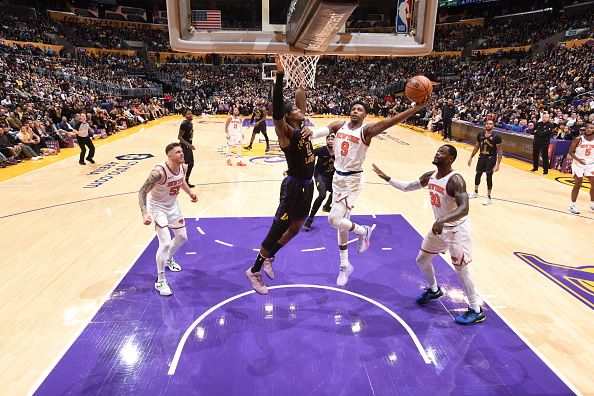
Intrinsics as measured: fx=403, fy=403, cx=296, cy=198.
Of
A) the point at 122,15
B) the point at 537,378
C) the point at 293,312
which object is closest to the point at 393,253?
the point at 293,312

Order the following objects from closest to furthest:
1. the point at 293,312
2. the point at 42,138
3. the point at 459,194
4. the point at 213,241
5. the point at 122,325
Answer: the point at 459,194
the point at 122,325
the point at 293,312
the point at 213,241
the point at 42,138

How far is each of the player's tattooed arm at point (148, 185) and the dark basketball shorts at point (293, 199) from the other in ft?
5.06

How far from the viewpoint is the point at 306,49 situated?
186 inches

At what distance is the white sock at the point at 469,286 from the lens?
177 inches

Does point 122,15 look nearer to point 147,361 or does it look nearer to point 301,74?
point 301,74

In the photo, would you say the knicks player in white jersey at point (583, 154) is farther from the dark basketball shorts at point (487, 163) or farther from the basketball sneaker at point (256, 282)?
the basketball sneaker at point (256, 282)

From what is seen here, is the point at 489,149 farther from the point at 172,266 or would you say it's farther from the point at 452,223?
the point at 172,266

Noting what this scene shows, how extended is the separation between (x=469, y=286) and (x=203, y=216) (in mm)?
5412

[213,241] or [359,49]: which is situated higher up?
[359,49]

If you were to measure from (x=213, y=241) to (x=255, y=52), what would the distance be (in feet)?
11.2

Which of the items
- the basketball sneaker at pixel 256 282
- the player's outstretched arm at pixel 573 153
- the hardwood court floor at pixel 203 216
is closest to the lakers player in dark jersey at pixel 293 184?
the basketball sneaker at pixel 256 282

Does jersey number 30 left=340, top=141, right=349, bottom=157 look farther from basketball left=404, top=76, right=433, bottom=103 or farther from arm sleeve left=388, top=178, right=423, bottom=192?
basketball left=404, top=76, right=433, bottom=103

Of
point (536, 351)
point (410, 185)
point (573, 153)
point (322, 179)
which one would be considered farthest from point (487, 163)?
point (536, 351)

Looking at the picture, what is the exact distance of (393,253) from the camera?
21.5 feet
